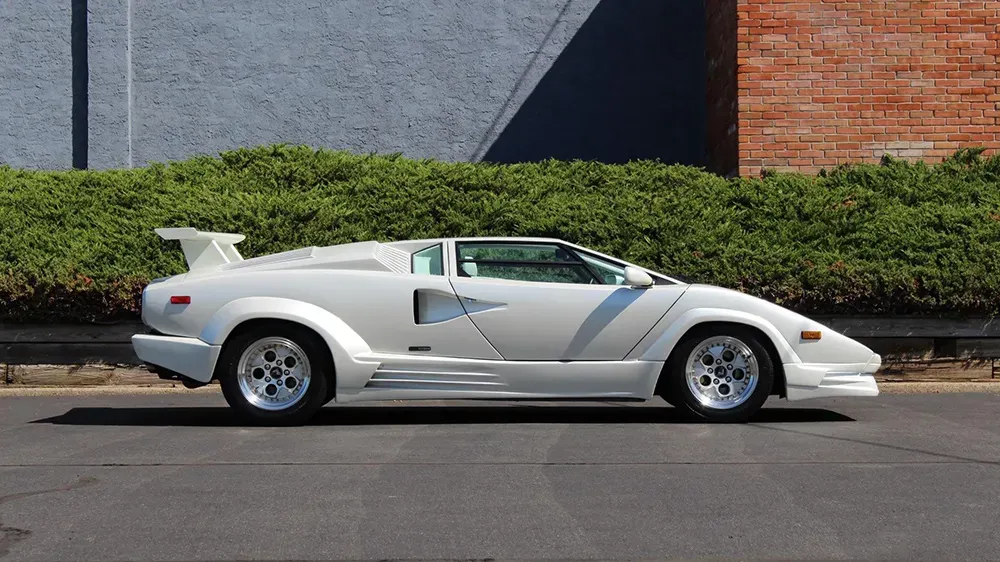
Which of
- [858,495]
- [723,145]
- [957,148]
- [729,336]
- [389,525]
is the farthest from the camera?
[723,145]

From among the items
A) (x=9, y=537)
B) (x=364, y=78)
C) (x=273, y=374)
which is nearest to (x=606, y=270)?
(x=273, y=374)

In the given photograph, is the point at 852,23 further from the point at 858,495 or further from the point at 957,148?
the point at 858,495

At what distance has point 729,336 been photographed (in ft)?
29.0

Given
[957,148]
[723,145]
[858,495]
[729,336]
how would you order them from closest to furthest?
[858,495], [729,336], [957,148], [723,145]

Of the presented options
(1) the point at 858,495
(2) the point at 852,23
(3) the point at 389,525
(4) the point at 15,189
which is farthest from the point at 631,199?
(3) the point at 389,525

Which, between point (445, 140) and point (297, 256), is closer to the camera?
point (297, 256)

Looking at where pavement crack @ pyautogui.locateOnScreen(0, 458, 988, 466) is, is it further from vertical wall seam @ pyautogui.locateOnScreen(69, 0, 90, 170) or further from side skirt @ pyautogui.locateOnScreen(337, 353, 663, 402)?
vertical wall seam @ pyautogui.locateOnScreen(69, 0, 90, 170)

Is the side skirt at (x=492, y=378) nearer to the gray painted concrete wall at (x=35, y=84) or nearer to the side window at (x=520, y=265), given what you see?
the side window at (x=520, y=265)

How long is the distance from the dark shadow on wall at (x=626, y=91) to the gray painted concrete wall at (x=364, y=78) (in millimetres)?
19

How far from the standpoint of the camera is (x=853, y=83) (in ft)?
47.4

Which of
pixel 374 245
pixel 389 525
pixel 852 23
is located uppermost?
pixel 852 23

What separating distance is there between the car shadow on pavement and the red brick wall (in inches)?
206

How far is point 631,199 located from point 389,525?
8.55 metres

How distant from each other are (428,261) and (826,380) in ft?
9.45
